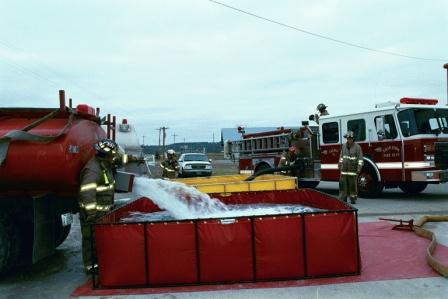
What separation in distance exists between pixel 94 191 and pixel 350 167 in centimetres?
753

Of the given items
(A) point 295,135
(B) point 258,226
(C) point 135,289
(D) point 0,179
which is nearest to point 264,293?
(B) point 258,226

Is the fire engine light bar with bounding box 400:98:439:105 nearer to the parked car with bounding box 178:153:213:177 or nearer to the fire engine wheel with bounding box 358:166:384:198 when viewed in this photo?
the fire engine wheel with bounding box 358:166:384:198

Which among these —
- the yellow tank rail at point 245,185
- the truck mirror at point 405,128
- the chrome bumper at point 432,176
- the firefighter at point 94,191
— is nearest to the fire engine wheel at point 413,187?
the chrome bumper at point 432,176

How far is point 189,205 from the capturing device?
283 inches

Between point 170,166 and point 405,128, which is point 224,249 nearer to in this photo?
point 405,128

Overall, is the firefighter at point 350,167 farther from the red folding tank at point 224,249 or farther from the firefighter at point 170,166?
the red folding tank at point 224,249

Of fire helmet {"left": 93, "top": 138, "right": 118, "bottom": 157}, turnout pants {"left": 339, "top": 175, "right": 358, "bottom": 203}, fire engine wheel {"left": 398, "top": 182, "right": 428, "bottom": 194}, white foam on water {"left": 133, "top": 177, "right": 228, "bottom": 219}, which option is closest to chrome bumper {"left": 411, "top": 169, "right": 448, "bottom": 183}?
turnout pants {"left": 339, "top": 175, "right": 358, "bottom": 203}

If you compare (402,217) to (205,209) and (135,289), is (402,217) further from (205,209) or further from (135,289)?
(135,289)

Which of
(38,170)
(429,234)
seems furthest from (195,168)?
(38,170)

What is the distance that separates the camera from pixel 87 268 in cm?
561

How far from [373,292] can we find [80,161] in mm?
3693

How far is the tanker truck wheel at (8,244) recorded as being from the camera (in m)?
5.60

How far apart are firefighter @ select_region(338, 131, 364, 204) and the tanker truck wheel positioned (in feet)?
26.3

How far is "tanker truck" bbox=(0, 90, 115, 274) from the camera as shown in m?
5.29
